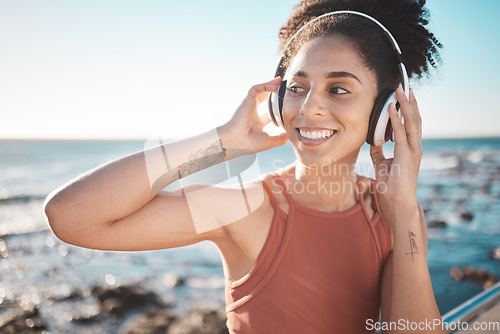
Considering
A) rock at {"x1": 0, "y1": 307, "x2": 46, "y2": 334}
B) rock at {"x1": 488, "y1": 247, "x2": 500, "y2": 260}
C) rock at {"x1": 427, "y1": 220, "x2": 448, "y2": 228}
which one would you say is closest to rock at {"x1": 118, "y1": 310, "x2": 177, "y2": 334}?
rock at {"x1": 0, "y1": 307, "x2": 46, "y2": 334}

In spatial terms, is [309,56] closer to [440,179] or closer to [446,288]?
[446,288]

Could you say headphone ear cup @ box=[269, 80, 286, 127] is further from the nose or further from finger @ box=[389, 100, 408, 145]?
finger @ box=[389, 100, 408, 145]

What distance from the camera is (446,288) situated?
19.1 feet

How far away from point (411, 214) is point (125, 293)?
581cm

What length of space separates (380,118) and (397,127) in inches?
5.0

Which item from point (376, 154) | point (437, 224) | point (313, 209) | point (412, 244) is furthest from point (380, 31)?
point (437, 224)

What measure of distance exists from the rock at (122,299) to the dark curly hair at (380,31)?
17.3 feet

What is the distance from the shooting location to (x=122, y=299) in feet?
19.9

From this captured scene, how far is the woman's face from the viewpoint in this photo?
176 centimetres

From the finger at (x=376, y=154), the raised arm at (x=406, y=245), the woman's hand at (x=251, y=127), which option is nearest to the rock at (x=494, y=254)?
the raised arm at (x=406, y=245)

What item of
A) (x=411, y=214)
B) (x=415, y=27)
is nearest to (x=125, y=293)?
(x=411, y=214)

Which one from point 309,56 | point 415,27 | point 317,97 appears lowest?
point 317,97

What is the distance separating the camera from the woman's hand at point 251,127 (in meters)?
1.79

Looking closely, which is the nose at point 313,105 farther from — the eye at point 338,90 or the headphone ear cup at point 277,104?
the headphone ear cup at point 277,104
